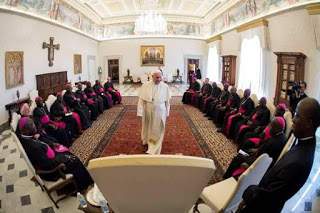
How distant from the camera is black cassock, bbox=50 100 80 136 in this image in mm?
6641

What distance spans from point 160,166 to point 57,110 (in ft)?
21.4

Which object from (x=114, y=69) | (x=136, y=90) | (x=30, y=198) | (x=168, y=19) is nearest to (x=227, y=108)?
(x=30, y=198)

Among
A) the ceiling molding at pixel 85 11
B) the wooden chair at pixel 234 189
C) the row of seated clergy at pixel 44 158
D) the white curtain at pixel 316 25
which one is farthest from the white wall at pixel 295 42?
the ceiling molding at pixel 85 11

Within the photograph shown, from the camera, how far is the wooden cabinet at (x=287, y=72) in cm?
682

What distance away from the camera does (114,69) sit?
20969 millimetres

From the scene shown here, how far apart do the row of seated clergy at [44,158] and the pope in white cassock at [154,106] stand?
1.89m

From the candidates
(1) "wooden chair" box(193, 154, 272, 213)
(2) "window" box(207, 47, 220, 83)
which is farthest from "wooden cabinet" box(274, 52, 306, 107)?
(2) "window" box(207, 47, 220, 83)

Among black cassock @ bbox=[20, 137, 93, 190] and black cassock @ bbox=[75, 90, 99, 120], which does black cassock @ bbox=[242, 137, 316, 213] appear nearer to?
black cassock @ bbox=[20, 137, 93, 190]

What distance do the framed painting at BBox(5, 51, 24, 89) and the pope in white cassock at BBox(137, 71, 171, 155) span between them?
203 inches

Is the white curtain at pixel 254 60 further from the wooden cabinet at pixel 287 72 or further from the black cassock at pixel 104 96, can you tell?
the black cassock at pixel 104 96

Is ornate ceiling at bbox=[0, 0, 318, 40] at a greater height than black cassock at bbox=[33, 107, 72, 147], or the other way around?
ornate ceiling at bbox=[0, 0, 318, 40]

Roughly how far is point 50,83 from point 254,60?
9.52 metres

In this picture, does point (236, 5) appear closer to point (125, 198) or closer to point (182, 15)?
point (182, 15)

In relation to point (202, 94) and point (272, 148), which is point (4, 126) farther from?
point (202, 94)
